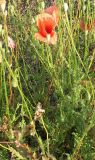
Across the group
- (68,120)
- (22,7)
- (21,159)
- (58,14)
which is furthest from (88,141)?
(22,7)

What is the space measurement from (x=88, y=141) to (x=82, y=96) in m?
0.27

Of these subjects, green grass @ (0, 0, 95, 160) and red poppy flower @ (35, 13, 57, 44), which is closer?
green grass @ (0, 0, 95, 160)

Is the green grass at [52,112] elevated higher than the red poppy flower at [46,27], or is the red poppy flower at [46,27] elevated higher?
the red poppy flower at [46,27]

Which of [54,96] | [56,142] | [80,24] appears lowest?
[56,142]

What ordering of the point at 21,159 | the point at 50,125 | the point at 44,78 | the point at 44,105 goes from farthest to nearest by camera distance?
1. the point at 44,78
2. the point at 44,105
3. the point at 50,125
4. the point at 21,159

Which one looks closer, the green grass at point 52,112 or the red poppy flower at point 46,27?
the green grass at point 52,112

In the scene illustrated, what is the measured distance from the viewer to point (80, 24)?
1.77 m

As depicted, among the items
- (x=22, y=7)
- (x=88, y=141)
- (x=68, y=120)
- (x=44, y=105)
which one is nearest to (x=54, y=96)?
(x=44, y=105)

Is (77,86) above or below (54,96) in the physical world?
above

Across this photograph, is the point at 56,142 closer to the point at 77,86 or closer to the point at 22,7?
the point at 77,86

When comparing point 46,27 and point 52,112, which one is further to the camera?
point 52,112

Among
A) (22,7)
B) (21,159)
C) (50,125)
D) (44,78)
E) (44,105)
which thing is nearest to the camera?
(21,159)

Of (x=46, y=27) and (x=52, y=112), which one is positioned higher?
(x=46, y=27)

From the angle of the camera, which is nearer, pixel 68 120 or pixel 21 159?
pixel 21 159
